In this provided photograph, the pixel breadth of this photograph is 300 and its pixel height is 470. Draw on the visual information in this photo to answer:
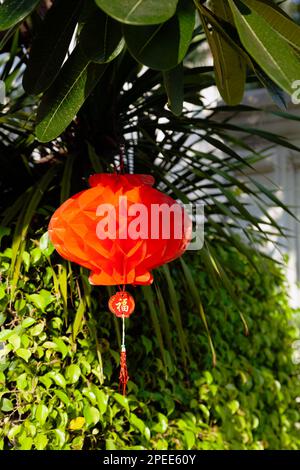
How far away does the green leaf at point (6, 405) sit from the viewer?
1842mm

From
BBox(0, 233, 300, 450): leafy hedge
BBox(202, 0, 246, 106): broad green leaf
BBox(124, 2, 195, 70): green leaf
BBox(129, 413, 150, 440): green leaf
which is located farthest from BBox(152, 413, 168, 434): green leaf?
BBox(124, 2, 195, 70): green leaf

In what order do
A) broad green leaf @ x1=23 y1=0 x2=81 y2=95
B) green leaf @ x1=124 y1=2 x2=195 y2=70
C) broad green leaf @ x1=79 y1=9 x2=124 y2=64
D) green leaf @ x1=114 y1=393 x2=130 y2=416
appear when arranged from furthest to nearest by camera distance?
green leaf @ x1=114 y1=393 x2=130 y2=416
broad green leaf @ x1=23 y1=0 x2=81 y2=95
broad green leaf @ x1=79 y1=9 x2=124 y2=64
green leaf @ x1=124 y1=2 x2=195 y2=70

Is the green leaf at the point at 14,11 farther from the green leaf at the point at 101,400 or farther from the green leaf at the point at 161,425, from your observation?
the green leaf at the point at 161,425

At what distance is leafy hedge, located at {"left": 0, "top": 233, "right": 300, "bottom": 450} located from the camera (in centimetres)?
189

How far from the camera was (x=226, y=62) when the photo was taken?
4.13ft

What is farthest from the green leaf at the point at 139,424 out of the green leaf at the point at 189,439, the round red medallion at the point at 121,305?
the round red medallion at the point at 121,305

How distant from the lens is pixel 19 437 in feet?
6.05

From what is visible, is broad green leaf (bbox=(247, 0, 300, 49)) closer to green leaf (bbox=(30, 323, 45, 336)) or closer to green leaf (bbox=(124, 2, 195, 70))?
green leaf (bbox=(124, 2, 195, 70))

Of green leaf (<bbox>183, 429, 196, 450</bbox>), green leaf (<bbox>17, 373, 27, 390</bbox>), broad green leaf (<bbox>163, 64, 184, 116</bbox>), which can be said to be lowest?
green leaf (<bbox>183, 429, 196, 450</bbox>)

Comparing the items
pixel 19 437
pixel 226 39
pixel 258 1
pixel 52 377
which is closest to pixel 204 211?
pixel 52 377

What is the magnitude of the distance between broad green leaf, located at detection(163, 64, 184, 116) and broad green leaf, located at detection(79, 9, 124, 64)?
0.14 m

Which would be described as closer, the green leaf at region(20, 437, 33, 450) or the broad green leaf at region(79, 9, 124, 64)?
the broad green leaf at region(79, 9, 124, 64)

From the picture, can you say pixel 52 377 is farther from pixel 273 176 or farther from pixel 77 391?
pixel 273 176

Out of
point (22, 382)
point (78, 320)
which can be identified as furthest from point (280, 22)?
point (22, 382)
